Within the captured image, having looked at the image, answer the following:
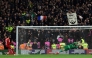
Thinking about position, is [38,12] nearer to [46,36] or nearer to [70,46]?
[46,36]

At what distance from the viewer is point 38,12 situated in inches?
814

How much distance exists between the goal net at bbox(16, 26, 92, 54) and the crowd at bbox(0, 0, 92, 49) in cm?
301

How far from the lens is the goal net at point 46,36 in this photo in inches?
587

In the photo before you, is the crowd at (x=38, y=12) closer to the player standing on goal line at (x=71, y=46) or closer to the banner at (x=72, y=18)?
the banner at (x=72, y=18)

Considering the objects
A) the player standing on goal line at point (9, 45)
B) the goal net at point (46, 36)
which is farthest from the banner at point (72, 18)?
the player standing on goal line at point (9, 45)

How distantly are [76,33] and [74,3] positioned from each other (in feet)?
23.9

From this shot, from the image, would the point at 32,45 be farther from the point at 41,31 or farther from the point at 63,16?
the point at 63,16

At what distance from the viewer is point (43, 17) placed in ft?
65.5

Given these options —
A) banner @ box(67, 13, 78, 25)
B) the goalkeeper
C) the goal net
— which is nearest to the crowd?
banner @ box(67, 13, 78, 25)

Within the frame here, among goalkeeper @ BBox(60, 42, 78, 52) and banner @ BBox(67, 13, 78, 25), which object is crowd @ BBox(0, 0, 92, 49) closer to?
banner @ BBox(67, 13, 78, 25)

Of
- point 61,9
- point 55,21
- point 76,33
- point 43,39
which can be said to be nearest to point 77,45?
point 76,33

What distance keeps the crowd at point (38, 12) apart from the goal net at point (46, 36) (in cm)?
301

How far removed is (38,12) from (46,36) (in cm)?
587

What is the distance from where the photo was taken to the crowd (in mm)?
19219
